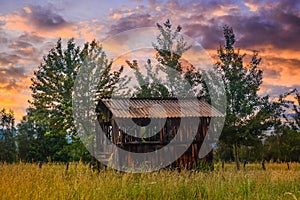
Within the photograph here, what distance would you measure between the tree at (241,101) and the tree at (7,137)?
61.3 feet

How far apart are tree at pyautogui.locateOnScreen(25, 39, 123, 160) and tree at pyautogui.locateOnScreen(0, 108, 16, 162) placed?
7.50 feet

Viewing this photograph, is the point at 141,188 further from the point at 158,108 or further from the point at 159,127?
the point at 158,108

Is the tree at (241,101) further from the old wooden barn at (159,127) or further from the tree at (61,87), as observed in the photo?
the tree at (61,87)

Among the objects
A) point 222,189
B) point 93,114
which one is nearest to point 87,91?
point 93,114

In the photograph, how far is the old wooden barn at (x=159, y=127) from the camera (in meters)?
19.8

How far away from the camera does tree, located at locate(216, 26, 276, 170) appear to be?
79.5 ft

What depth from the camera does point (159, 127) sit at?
805 inches

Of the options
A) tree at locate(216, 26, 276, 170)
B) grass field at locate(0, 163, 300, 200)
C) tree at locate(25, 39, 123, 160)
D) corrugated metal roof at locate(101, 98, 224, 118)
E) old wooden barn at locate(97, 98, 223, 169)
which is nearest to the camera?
A: grass field at locate(0, 163, 300, 200)

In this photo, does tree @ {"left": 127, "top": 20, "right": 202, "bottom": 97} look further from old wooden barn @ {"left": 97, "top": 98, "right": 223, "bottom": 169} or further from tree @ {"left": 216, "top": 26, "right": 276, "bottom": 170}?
old wooden barn @ {"left": 97, "top": 98, "right": 223, "bottom": 169}

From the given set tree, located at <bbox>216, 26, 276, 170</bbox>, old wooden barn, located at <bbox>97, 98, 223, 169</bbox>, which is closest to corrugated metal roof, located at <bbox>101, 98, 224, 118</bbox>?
old wooden barn, located at <bbox>97, 98, 223, 169</bbox>

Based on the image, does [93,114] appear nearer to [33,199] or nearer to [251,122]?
[251,122]

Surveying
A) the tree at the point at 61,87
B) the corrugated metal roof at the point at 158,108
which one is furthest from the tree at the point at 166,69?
the corrugated metal roof at the point at 158,108

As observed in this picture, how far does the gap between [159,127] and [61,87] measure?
13878 mm

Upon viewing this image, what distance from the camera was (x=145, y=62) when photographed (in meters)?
36.2
